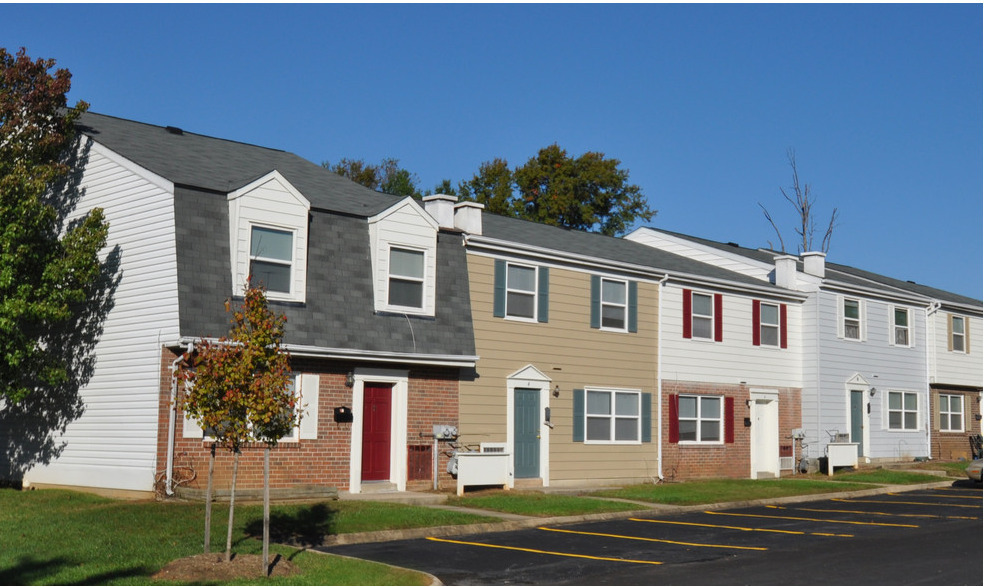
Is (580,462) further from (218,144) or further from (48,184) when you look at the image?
(48,184)

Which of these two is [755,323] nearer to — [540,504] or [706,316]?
[706,316]

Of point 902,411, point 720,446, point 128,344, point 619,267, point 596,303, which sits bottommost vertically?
point 720,446

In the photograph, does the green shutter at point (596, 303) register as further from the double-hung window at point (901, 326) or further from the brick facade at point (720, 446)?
the double-hung window at point (901, 326)

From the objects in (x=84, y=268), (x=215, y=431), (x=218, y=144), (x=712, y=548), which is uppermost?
(x=218, y=144)

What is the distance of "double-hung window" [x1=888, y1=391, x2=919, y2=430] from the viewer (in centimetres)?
3562

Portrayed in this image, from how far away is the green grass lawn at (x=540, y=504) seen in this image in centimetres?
2062

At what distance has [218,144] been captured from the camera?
26.5m

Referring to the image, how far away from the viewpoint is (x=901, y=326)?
119ft

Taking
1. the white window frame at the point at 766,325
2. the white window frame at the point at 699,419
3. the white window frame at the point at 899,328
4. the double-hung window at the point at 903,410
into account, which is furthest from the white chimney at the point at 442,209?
the double-hung window at the point at 903,410

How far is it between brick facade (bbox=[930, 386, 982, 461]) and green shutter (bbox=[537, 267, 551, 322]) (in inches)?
725

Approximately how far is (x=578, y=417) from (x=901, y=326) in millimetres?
15404

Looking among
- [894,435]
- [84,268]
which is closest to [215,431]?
[84,268]

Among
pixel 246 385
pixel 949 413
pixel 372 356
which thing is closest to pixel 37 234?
pixel 372 356

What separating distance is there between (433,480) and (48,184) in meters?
10.9
